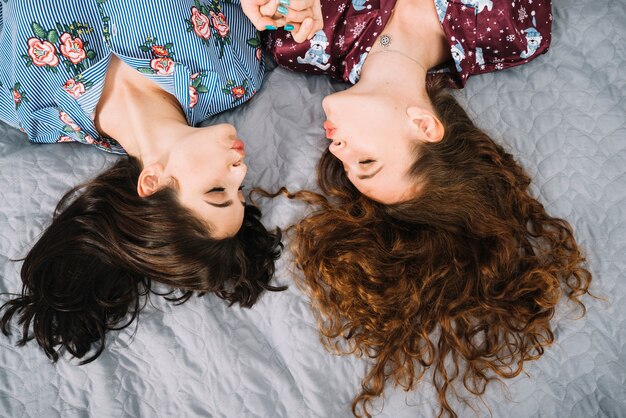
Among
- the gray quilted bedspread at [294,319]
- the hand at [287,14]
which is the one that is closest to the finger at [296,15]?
the hand at [287,14]

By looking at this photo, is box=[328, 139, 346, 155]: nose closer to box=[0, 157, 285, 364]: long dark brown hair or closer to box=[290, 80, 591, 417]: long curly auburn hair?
box=[290, 80, 591, 417]: long curly auburn hair

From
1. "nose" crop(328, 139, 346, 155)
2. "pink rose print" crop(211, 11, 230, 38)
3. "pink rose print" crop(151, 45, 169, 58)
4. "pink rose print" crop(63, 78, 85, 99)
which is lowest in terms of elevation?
"nose" crop(328, 139, 346, 155)

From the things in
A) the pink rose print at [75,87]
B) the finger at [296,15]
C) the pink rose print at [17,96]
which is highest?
the finger at [296,15]

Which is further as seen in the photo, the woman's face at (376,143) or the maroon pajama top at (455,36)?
the maroon pajama top at (455,36)

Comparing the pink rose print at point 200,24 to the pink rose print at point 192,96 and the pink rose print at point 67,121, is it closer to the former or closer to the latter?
the pink rose print at point 192,96

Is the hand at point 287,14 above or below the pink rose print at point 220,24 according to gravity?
above

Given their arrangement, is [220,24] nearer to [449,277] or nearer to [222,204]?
[222,204]

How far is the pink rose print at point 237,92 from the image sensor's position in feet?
5.10

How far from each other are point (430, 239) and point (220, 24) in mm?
847

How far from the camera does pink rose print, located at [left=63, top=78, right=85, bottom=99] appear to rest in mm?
1377

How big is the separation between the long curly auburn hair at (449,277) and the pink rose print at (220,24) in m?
0.59

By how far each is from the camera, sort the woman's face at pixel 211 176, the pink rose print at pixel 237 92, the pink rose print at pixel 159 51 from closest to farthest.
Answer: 1. the woman's face at pixel 211 176
2. the pink rose print at pixel 159 51
3. the pink rose print at pixel 237 92

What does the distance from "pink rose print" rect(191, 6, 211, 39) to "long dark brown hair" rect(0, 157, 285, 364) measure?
0.39 metres

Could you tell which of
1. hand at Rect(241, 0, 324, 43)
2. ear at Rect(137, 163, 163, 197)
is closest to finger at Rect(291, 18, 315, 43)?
hand at Rect(241, 0, 324, 43)
